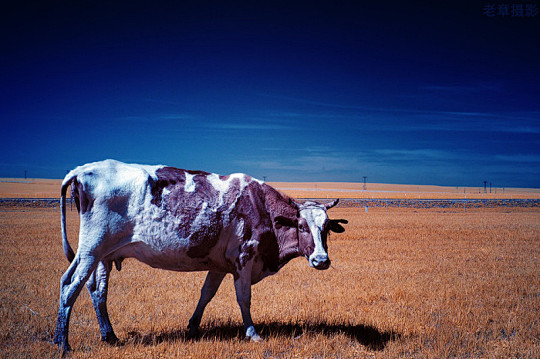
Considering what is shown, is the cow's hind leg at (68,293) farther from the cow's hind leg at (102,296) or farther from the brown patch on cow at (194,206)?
the brown patch on cow at (194,206)

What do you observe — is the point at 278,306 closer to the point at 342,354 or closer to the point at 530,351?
the point at 342,354

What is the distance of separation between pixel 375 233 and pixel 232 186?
55.6 feet

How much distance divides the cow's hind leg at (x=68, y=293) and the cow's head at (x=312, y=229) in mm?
3031

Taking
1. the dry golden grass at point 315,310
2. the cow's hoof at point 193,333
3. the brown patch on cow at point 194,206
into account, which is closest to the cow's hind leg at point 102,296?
the dry golden grass at point 315,310

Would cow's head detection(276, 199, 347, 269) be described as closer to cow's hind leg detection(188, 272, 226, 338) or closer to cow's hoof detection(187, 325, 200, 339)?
cow's hind leg detection(188, 272, 226, 338)

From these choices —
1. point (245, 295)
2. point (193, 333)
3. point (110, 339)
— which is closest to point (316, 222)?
point (245, 295)

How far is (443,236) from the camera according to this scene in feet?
71.1

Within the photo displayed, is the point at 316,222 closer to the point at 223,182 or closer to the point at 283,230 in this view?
the point at 283,230

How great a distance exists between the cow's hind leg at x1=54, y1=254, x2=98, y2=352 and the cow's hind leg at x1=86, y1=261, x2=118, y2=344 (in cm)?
50

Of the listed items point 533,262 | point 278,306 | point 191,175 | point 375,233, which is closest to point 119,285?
point 278,306

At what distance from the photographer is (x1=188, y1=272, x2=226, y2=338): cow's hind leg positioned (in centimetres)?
718

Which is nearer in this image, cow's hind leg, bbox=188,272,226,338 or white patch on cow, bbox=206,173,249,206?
white patch on cow, bbox=206,173,249,206

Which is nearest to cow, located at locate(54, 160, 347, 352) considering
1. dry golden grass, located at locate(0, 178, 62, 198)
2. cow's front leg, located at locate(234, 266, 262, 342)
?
cow's front leg, located at locate(234, 266, 262, 342)

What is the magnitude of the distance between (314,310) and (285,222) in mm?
2740
